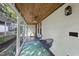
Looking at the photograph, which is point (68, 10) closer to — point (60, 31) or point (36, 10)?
point (60, 31)

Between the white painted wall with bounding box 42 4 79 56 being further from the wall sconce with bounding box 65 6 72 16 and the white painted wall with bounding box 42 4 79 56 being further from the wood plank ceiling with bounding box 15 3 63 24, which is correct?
the wood plank ceiling with bounding box 15 3 63 24

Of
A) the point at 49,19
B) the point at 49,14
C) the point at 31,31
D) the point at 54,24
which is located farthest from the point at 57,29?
the point at 31,31

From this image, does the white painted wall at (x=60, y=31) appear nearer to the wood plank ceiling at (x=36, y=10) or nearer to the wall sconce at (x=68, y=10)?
the wall sconce at (x=68, y=10)

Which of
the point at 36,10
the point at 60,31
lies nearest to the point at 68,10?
the point at 60,31

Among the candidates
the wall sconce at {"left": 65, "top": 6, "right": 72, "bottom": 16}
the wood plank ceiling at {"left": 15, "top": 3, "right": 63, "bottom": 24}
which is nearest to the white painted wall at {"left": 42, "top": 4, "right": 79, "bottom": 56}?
the wall sconce at {"left": 65, "top": 6, "right": 72, "bottom": 16}

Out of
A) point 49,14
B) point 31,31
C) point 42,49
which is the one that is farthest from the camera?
point 49,14

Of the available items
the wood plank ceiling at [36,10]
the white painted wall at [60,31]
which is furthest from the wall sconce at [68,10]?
the wood plank ceiling at [36,10]

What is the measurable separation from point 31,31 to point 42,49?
1.59ft

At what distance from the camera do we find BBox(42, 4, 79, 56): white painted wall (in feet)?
7.94

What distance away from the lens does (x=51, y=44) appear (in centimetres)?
266

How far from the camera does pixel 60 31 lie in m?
2.61

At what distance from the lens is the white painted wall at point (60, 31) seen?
95.3 inches

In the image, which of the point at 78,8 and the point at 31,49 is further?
the point at 31,49

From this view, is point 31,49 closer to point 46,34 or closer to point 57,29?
point 46,34
